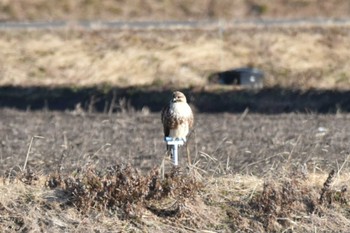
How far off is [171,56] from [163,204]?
1649cm

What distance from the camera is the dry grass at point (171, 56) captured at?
2645 centimetres

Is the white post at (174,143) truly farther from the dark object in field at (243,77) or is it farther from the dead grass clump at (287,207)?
the dark object in field at (243,77)

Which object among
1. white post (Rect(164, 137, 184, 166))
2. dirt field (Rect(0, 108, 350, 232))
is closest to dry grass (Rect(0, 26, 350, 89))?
dirt field (Rect(0, 108, 350, 232))

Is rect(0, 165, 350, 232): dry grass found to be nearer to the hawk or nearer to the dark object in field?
the hawk

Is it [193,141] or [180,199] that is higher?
[193,141]

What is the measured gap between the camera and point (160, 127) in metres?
19.3

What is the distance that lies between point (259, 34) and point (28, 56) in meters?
5.49

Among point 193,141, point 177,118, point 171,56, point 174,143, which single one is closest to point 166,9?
point 171,56

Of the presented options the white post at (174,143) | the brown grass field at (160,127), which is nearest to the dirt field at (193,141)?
the brown grass field at (160,127)

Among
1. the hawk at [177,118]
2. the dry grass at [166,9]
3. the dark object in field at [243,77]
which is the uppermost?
the dry grass at [166,9]

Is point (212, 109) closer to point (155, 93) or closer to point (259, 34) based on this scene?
point (155, 93)

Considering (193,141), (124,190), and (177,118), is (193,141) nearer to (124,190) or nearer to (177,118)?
(177,118)

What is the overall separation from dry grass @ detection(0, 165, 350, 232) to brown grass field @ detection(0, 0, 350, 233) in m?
0.01

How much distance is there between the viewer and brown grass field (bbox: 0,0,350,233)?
11.4 metres
